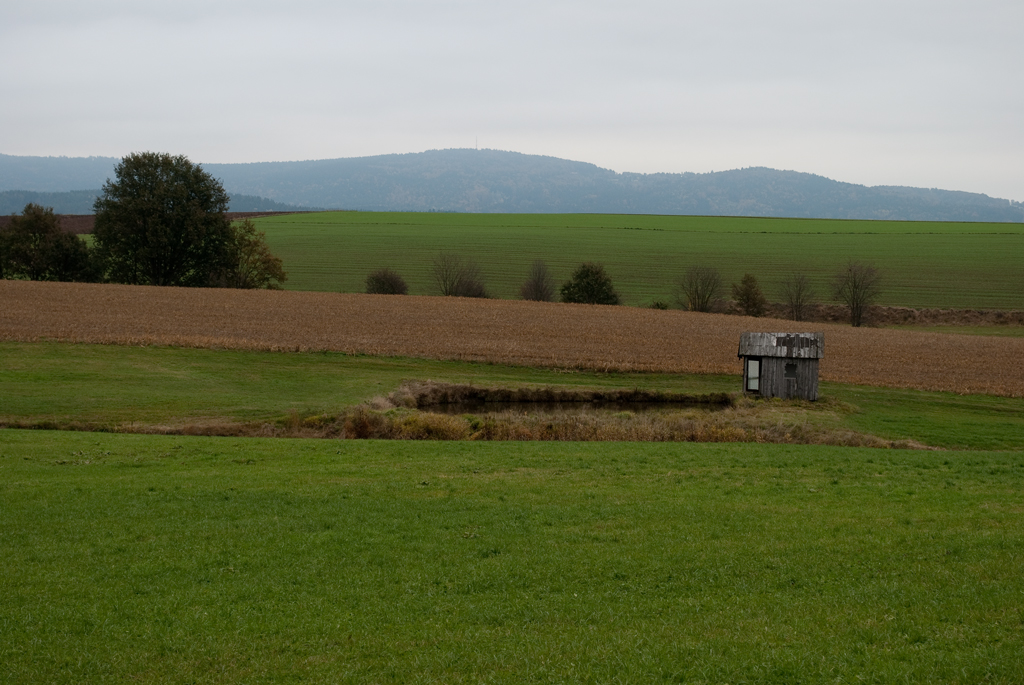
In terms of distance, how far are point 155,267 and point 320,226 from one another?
257ft

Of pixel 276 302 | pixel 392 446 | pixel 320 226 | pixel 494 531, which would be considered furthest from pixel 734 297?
pixel 320 226

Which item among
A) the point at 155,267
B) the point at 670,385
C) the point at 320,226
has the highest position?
the point at 320,226

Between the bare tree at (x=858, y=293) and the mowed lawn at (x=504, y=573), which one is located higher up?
Result: the bare tree at (x=858, y=293)

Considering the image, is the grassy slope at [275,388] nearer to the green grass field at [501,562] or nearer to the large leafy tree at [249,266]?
the green grass field at [501,562]

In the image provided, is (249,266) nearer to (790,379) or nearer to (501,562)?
(790,379)

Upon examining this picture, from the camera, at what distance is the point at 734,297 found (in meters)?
79.4

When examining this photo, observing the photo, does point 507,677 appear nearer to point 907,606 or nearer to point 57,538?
point 907,606

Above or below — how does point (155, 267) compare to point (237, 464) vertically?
above

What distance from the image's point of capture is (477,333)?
47906mm

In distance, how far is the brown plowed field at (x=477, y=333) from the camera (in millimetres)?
40500

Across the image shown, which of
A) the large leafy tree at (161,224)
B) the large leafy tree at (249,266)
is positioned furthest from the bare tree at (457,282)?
the large leafy tree at (161,224)

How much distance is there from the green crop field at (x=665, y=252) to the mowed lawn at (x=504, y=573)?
7127 cm

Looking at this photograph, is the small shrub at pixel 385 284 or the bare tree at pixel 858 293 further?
the small shrub at pixel 385 284

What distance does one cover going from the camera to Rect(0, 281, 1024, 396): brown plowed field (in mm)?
40500
